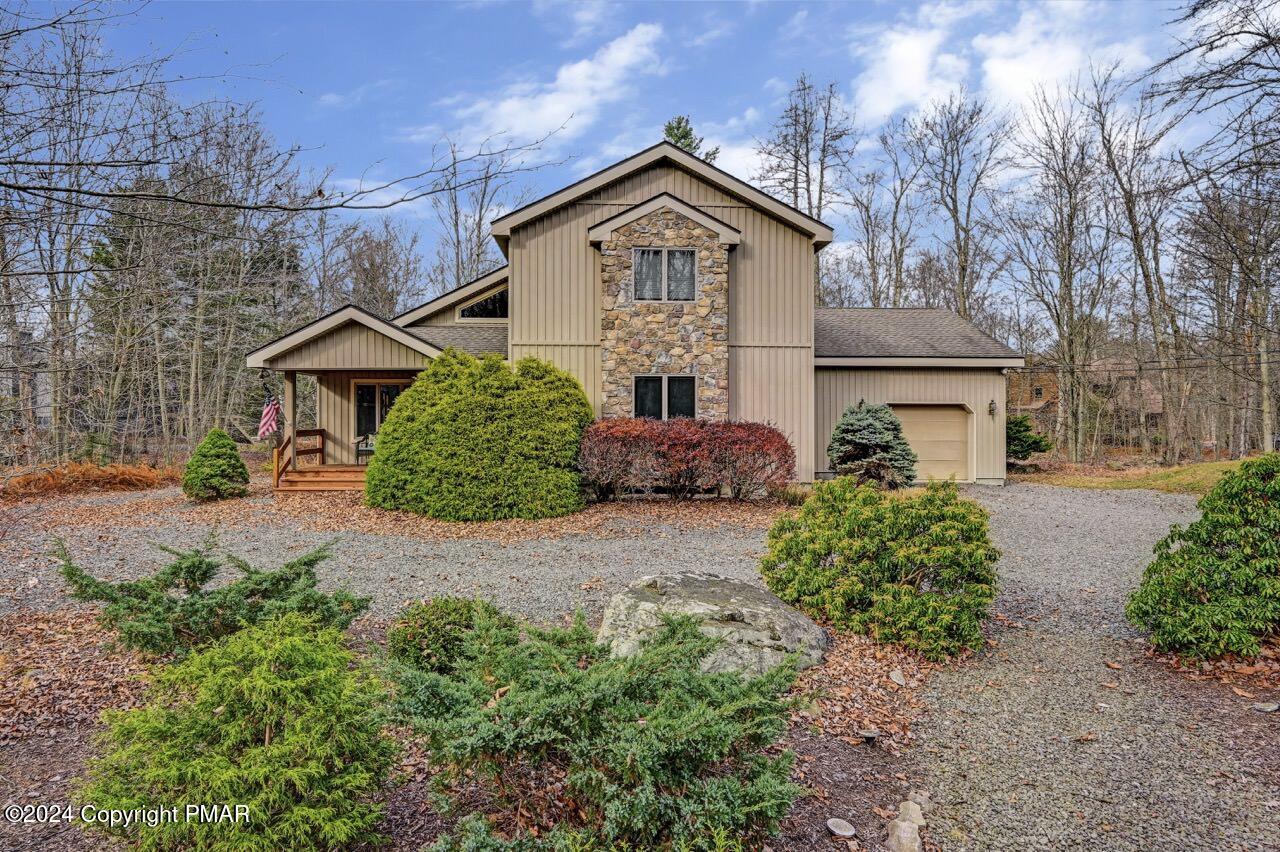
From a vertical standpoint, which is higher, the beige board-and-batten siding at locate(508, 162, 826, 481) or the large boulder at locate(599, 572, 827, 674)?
the beige board-and-batten siding at locate(508, 162, 826, 481)

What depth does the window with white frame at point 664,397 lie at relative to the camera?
40.2ft

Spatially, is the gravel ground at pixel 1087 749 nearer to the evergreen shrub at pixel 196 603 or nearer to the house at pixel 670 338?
the evergreen shrub at pixel 196 603

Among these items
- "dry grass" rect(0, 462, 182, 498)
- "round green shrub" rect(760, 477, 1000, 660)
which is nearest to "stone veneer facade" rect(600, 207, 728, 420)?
"round green shrub" rect(760, 477, 1000, 660)

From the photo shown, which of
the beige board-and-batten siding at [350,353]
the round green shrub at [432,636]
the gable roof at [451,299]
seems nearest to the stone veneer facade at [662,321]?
the gable roof at [451,299]

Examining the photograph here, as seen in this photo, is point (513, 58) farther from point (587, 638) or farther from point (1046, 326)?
point (1046, 326)

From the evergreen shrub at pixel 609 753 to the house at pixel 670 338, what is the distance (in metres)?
9.85

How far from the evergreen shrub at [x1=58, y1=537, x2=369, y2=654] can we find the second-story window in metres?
8.90

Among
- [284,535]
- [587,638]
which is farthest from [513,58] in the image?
[284,535]

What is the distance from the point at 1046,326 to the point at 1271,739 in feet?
84.7

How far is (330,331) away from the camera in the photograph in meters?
12.0

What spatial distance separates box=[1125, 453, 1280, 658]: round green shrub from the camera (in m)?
4.21

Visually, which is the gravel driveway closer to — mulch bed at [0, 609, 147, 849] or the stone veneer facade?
mulch bed at [0, 609, 147, 849]

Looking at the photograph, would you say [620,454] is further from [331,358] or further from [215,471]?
[215,471]

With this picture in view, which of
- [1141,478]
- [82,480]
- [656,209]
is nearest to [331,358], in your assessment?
[82,480]
